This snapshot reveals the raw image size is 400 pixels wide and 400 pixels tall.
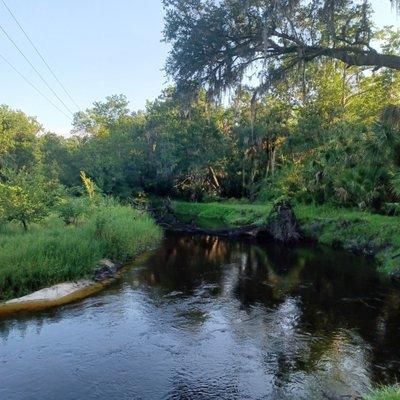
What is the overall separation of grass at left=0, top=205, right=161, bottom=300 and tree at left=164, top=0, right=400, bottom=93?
25.3ft

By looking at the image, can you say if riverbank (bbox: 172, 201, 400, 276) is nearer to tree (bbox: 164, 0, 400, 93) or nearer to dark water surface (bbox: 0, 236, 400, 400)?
dark water surface (bbox: 0, 236, 400, 400)

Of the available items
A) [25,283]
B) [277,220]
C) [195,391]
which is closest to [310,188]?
[277,220]

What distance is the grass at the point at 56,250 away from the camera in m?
14.7

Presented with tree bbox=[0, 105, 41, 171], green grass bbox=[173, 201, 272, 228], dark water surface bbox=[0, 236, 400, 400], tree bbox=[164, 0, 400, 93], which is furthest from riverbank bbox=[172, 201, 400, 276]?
tree bbox=[0, 105, 41, 171]

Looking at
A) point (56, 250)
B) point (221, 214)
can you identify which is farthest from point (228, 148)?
point (56, 250)

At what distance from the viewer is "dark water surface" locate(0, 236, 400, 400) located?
9125 mm

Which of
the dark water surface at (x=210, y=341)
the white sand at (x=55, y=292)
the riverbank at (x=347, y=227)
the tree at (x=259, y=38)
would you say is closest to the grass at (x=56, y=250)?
the white sand at (x=55, y=292)

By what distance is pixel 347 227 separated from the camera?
26.4 meters

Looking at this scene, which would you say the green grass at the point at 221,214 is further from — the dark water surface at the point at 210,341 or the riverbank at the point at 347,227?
the dark water surface at the point at 210,341

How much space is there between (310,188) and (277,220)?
5410mm

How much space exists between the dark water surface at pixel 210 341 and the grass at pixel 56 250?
1669 mm

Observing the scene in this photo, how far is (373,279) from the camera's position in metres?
17.9

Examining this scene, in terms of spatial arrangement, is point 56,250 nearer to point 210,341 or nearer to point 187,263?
point 187,263

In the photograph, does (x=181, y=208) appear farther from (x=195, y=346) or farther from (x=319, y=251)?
(x=195, y=346)
